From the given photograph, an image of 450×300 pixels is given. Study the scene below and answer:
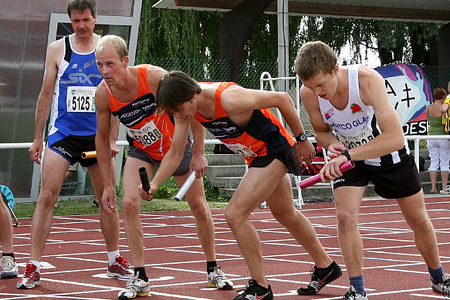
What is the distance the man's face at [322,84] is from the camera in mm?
5816

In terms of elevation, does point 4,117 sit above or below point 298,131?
above

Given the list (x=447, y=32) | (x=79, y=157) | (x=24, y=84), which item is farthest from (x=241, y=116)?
(x=447, y=32)

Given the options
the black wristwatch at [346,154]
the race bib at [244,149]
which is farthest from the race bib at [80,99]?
the black wristwatch at [346,154]

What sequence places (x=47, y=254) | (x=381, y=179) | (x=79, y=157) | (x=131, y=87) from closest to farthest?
(x=381, y=179)
(x=131, y=87)
(x=79, y=157)
(x=47, y=254)

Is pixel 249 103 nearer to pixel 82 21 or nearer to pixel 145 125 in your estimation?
pixel 145 125

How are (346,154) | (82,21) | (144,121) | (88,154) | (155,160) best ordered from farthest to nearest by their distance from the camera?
(82,21), (88,154), (155,160), (144,121), (346,154)

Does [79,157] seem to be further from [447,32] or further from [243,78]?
[447,32]

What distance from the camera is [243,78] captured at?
20.9m

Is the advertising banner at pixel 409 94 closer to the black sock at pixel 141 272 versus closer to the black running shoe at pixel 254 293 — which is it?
the black sock at pixel 141 272

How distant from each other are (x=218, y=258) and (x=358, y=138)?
11.2ft

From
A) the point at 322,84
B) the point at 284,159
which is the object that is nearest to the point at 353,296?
the point at 284,159

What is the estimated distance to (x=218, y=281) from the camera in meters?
7.24

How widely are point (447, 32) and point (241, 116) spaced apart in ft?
58.6

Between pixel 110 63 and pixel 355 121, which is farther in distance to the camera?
pixel 110 63
